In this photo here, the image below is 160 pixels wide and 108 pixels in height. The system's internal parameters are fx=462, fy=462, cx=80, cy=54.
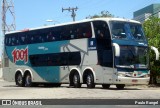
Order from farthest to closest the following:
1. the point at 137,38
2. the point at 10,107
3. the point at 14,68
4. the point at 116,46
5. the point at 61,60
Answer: the point at 14,68, the point at 61,60, the point at 137,38, the point at 116,46, the point at 10,107

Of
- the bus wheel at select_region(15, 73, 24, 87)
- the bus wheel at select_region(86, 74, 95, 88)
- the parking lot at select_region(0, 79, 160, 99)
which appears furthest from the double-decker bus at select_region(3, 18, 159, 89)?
the parking lot at select_region(0, 79, 160, 99)

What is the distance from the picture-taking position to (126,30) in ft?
90.2

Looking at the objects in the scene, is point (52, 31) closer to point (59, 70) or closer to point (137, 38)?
point (59, 70)

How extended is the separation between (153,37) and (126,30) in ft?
29.5

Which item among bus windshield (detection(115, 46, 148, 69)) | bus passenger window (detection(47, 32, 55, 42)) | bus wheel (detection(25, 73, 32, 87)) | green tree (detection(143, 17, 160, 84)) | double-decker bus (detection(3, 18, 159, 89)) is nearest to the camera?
bus windshield (detection(115, 46, 148, 69))

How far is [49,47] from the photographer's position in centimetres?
3130

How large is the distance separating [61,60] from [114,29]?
5.13 meters

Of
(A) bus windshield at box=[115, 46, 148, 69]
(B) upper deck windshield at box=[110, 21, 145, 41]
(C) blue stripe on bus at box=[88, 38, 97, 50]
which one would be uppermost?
(B) upper deck windshield at box=[110, 21, 145, 41]

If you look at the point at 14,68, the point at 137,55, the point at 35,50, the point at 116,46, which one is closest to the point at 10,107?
the point at 116,46

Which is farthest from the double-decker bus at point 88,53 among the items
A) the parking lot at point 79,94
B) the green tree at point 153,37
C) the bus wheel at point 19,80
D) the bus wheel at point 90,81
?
the green tree at point 153,37

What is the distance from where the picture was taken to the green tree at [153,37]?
114ft

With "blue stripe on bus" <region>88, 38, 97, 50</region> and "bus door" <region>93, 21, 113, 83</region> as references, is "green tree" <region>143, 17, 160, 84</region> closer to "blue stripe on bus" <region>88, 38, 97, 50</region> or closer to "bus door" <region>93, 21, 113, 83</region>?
"blue stripe on bus" <region>88, 38, 97, 50</region>

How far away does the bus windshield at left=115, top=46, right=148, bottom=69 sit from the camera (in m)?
26.7

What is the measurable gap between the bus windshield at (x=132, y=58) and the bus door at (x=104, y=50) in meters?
0.60
